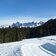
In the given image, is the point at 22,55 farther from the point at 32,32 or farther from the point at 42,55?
the point at 32,32

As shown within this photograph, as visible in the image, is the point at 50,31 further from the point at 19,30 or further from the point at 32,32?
the point at 19,30

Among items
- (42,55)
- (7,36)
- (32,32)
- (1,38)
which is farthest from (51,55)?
(32,32)

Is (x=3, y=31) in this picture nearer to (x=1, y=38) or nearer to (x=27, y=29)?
(x=1, y=38)

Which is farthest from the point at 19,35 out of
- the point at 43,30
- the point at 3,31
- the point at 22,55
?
the point at 22,55

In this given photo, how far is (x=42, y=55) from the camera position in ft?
38.5

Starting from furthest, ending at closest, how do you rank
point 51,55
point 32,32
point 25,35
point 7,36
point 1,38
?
point 32,32
point 25,35
point 7,36
point 1,38
point 51,55

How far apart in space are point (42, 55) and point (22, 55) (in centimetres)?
138

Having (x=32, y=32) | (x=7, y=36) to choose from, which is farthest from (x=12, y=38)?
(x=32, y=32)

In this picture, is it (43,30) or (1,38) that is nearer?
(1,38)

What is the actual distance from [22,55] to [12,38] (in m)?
41.6

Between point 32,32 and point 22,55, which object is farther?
point 32,32

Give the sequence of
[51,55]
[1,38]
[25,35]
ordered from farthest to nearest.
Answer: [25,35] → [1,38] → [51,55]

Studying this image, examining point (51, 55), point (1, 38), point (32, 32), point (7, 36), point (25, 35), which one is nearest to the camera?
point (51, 55)

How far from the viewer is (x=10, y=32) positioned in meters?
53.8
